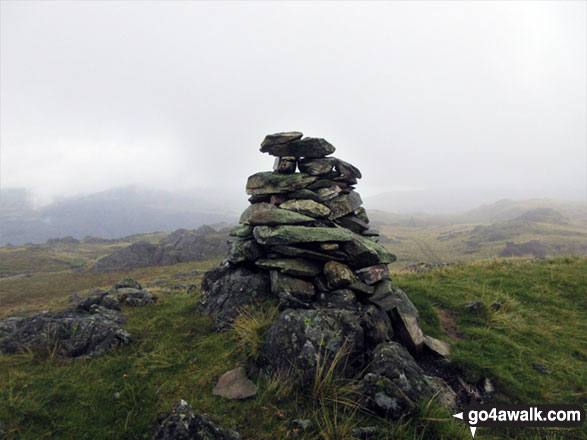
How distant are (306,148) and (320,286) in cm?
580

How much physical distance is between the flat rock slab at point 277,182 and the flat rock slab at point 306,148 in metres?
0.93

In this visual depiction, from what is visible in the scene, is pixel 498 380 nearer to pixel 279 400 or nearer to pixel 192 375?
pixel 279 400

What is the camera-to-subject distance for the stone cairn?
6.27 m

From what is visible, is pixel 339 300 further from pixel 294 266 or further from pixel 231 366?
pixel 231 366

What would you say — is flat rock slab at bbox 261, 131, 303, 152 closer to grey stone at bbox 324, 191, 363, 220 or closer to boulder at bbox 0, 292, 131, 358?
grey stone at bbox 324, 191, 363, 220

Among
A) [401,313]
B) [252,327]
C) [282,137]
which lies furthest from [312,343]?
[282,137]

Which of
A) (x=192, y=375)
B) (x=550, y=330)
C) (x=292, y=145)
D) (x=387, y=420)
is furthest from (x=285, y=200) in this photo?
(x=550, y=330)

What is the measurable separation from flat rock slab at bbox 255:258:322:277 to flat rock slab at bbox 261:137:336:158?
463cm

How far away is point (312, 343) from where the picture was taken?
6.70 m

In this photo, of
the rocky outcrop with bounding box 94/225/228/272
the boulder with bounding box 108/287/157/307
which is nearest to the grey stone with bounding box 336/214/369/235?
the boulder with bounding box 108/287/157/307

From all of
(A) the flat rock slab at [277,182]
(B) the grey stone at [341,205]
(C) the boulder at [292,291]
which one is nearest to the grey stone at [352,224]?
(B) the grey stone at [341,205]

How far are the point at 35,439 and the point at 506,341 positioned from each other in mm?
12219

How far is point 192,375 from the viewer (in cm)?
689

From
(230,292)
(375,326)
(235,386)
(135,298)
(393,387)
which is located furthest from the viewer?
(135,298)
